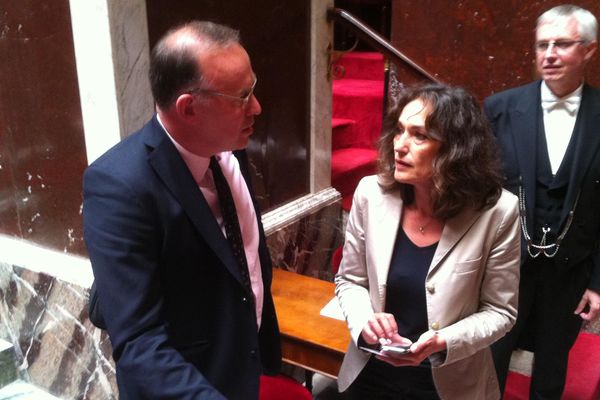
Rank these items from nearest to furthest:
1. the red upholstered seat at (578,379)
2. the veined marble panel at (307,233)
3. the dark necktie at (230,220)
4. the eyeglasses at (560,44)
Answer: the dark necktie at (230,220) < the eyeglasses at (560,44) < the red upholstered seat at (578,379) < the veined marble panel at (307,233)

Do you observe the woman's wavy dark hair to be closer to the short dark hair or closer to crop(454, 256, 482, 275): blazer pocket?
crop(454, 256, 482, 275): blazer pocket

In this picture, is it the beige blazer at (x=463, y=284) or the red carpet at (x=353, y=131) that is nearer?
the beige blazer at (x=463, y=284)

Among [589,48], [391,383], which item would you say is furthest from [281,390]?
[589,48]

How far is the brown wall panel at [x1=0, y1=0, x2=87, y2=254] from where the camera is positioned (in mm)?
2246

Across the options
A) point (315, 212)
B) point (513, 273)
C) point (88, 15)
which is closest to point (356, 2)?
point (315, 212)

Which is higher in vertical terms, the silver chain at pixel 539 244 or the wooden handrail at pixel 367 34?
the wooden handrail at pixel 367 34

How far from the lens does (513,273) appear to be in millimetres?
1623

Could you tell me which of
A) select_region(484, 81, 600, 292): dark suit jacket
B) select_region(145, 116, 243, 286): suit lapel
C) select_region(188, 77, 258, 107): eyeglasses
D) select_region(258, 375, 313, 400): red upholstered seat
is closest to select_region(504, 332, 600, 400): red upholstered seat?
select_region(484, 81, 600, 292): dark suit jacket

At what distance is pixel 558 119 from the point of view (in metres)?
2.12

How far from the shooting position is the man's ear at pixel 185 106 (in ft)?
4.05

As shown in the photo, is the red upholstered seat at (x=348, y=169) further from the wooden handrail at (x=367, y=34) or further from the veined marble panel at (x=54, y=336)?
the veined marble panel at (x=54, y=336)

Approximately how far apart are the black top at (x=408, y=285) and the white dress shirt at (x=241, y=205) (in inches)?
15.2

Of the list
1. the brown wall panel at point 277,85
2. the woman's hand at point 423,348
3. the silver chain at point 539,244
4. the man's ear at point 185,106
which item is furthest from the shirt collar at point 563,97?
the man's ear at point 185,106

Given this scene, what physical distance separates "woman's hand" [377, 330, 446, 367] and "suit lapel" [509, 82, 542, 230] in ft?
2.65
